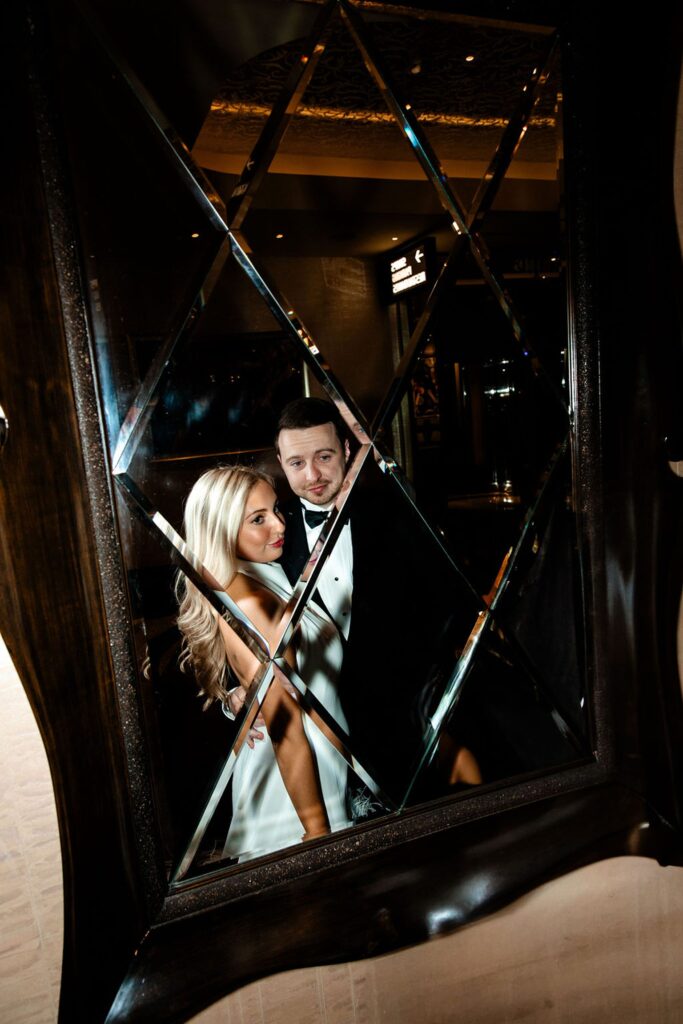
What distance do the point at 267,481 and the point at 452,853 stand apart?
52cm

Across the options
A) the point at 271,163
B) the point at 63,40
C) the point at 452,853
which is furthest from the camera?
the point at 452,853

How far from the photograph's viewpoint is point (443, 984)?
84 centimetres

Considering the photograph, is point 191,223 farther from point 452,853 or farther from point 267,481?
point 452,853

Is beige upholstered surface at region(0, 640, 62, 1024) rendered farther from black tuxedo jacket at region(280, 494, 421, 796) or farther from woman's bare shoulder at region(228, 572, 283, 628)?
black tuxedo jacket at region(280, 494, 421, 796)

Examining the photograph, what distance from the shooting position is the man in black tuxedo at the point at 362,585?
0.72 meters

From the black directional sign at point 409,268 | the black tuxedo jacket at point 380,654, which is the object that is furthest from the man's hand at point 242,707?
the black directional sign at point 409,268

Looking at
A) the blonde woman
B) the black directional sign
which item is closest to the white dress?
the blonde woman

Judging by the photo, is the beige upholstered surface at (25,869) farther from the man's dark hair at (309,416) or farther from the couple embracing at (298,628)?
the man's dark hair at (309,416)

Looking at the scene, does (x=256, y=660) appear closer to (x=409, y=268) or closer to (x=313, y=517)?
(x=313, y=517)

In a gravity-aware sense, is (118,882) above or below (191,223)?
below

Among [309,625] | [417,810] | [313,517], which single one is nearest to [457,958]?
[417,810]

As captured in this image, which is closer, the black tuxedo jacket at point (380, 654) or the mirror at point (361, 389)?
the mirror at point (361, 389)

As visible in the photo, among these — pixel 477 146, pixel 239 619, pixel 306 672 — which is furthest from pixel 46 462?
pixel 477 146

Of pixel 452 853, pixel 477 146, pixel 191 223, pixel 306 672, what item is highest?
pixel 477 146
